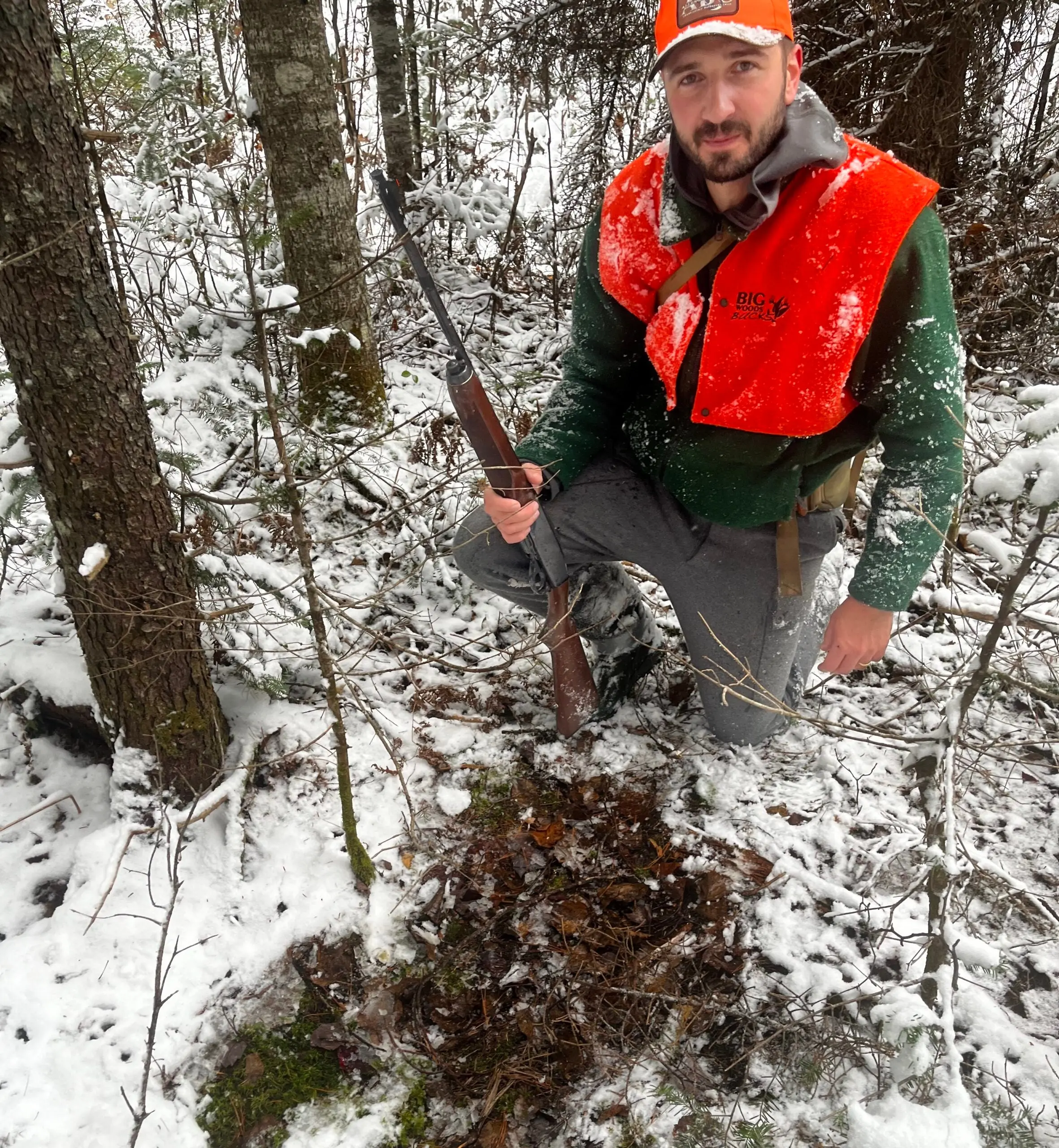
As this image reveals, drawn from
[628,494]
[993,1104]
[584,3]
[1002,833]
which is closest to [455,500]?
[628,494]

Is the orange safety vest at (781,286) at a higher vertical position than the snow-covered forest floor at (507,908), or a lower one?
higher

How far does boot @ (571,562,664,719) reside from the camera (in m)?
2.97

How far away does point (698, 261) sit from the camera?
2.22 metres

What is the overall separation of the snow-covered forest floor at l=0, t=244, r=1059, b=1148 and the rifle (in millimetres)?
152

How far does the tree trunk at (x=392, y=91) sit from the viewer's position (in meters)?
5.22

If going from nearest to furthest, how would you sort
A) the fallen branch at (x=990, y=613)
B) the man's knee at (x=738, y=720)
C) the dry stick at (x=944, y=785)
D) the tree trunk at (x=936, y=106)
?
the dry stick at (x=944, y=785), the fallen branch at (x=990, y=613), the man's knee at (x=738, y=720), the tree trunk at (x=936, y=106)

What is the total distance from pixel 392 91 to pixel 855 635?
17.0 feet

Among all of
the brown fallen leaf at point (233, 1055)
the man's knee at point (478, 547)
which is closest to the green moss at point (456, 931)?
the brown fallen leaf at point (233, 1055)

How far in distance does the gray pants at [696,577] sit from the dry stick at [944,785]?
0.89 metres

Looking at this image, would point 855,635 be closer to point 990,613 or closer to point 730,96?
point 990,613

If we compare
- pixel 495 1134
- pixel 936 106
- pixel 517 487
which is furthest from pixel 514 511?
pixel 936 106

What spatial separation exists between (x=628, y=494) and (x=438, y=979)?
66.4 inches

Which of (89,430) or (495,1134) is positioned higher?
(89,430)

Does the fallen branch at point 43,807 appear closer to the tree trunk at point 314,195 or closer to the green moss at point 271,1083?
the green moss at point 271,1083
